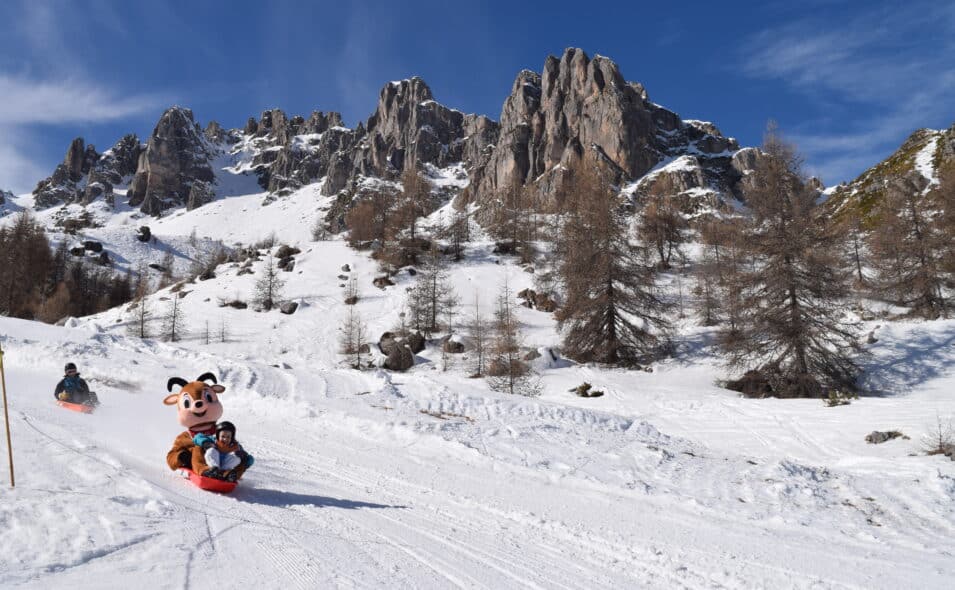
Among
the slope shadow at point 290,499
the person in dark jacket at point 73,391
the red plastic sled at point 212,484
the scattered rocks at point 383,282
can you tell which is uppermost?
the scattered rocks at point 383,282

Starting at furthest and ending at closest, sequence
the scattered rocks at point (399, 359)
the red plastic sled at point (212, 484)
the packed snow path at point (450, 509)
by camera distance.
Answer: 1. the scattered rocks at point (399, 359)
2. the red plastic sled at point (212, 484)
3. the packed snow path at point (450, 509)

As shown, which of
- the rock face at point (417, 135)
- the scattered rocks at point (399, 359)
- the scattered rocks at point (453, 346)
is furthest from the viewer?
the rock face at point (417, 135)

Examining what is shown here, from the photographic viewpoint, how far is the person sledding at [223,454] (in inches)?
218

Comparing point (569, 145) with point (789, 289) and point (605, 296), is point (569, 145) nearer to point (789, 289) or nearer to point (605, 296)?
point (605, 296)

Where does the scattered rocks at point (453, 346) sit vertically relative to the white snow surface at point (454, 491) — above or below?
above

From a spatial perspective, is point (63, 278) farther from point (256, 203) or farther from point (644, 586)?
point (256, 203)

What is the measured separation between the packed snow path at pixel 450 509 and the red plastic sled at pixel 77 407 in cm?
25

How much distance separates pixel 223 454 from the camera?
565cm

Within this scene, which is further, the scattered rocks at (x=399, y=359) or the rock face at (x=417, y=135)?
the rock face at (x=417, y=135)

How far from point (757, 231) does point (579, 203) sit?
9476 mm

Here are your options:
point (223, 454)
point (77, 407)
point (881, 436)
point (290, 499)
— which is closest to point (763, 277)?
point (881, 436)

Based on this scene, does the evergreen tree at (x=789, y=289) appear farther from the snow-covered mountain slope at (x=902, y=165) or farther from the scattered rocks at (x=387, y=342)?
the snow-covered mountain slope at (x=902, y=165)

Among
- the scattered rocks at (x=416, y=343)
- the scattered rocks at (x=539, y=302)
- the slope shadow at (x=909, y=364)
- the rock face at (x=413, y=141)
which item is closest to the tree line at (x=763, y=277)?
the scattered rocks at (x=539, y=302)

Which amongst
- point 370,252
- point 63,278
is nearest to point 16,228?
point 63,278
